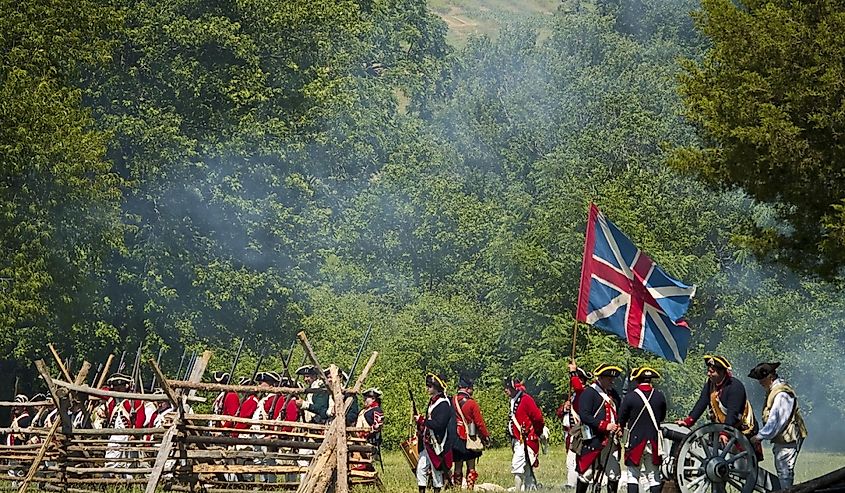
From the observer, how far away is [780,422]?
13.4 m

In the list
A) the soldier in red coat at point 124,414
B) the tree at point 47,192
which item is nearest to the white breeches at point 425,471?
the soldier in red coat at point 124,414

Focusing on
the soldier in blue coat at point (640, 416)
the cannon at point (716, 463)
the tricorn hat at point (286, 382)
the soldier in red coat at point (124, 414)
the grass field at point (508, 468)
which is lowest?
the grass field at point (508, 468)

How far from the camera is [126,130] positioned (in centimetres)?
3000

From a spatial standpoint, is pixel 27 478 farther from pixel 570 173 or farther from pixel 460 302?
pixel 460 302

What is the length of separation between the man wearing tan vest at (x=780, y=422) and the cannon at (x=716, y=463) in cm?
55

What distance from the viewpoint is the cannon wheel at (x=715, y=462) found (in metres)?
12.5

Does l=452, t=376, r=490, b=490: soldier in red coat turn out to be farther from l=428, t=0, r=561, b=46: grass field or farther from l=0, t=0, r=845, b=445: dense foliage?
l=428, t=0, r=561, b=46: grass field

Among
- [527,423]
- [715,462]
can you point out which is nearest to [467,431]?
[527,423]

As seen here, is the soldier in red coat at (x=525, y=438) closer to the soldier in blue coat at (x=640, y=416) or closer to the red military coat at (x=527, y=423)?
the red military coat at (x=527, y=423)

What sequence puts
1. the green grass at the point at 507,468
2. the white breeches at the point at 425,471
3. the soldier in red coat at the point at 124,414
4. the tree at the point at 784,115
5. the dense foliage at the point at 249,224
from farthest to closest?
1. the dense foliage at the point at 249,224
2. the green grass at the point at 507,468
3. the soldier in red coat at the point at 124,414
4. the white breeches at the point at 425,471
5. the tree at the point at 784,115

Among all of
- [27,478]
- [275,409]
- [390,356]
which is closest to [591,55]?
[390,356]

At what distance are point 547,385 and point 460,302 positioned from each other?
45.8ft

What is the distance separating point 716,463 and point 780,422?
1162mm

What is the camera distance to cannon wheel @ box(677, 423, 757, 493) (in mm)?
12508
